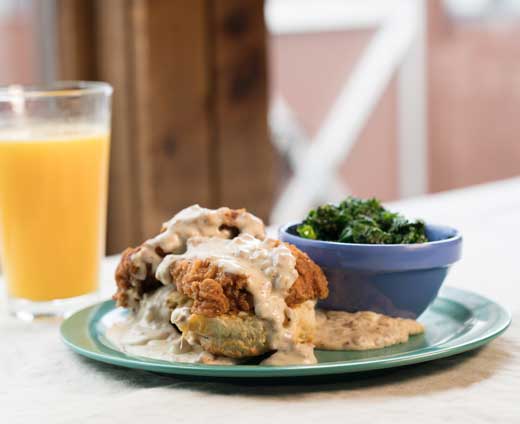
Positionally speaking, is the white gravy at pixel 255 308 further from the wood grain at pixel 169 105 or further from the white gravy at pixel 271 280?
the wood grain at pixel 169 105

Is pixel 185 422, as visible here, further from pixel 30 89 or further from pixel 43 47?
pixel 43 47

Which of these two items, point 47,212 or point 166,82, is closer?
point 47,212

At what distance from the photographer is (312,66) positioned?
261 inches

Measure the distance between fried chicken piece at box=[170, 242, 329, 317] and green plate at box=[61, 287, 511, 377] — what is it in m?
0.07

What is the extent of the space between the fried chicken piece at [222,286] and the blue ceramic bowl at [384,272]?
8 centimetres

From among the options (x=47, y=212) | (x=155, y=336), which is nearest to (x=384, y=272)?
(x=155, y=336)

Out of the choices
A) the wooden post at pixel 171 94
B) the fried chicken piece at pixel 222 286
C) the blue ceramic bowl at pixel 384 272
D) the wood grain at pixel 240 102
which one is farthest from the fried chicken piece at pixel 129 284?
the wood grain at pixel 240 102

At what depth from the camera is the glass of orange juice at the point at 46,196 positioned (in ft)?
5.15

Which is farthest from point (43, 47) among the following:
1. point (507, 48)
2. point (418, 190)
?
point (507, 48)

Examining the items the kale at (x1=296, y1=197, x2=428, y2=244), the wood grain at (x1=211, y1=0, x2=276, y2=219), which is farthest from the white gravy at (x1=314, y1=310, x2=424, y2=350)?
the wood grain at (x1=211, y1=0, x2=276, y2=219)

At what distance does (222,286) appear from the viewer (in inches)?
44.8

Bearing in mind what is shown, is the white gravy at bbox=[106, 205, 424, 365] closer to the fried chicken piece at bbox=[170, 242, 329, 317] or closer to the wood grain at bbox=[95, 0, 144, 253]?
the fried chicken piece at bbox=[170, 242, 329, 317]

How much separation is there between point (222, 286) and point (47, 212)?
1.77ft

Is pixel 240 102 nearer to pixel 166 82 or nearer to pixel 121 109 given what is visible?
pixel 166 82
